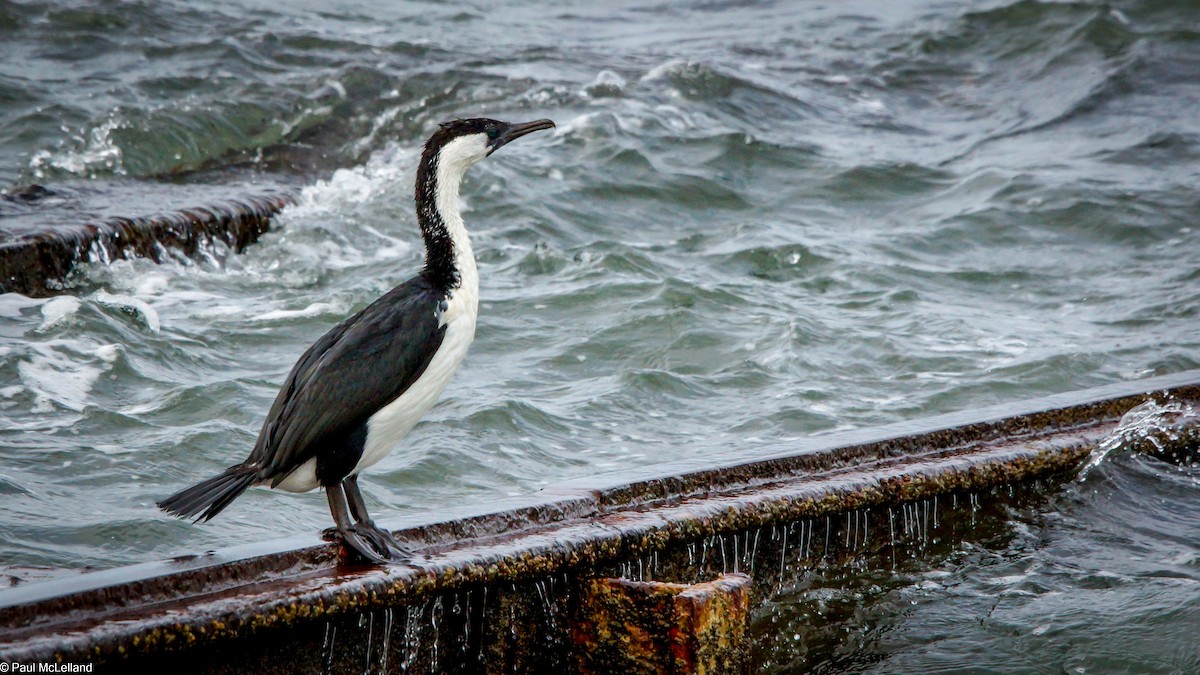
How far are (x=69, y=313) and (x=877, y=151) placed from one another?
7250 mm

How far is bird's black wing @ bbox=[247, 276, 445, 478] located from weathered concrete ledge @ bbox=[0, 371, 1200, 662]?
0.31 metres

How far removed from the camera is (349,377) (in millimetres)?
4223

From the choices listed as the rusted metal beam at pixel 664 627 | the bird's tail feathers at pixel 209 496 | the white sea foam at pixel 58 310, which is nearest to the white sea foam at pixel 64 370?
the white sea foam at pixel 58 310

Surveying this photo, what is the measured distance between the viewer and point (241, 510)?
226 inches

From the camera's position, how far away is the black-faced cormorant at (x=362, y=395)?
160 inches

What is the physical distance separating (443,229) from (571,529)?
114 cm

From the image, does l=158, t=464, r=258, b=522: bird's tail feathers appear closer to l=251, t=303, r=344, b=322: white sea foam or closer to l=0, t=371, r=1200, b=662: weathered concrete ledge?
l=0, t=371, r=1200, b=662: weathered concrete ledge

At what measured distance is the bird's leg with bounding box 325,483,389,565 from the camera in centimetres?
395

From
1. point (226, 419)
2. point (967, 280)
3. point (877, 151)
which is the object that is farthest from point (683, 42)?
point (226, 419)

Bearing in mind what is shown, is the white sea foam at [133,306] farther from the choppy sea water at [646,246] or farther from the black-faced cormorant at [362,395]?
the black-faced cormorant at [362,395]

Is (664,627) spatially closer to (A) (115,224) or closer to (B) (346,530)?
(B) (346,530)

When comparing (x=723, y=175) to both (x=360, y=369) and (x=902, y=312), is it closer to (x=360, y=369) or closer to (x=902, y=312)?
(x=902, y=312)

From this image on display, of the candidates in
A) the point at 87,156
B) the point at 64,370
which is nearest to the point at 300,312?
the point at 64,370

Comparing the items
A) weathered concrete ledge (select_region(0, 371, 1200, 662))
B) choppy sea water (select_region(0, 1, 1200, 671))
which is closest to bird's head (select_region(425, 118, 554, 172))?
weathered concrete ledge (select_region(0, 371, 1200, 662))
